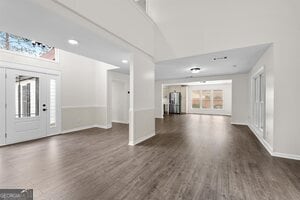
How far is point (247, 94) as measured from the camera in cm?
697

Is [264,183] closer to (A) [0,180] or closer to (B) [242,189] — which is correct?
(B) [242,189]

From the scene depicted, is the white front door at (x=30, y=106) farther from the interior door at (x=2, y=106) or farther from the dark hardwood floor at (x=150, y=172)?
the dark hardwood floor at (x=150, y=172)

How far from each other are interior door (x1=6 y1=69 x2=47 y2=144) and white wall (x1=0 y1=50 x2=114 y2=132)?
20.3 inches

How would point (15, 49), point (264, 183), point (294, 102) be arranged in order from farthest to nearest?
point (15, 49), point (294, 102), point (264, 183)

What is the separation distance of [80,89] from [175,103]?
27.6 ft

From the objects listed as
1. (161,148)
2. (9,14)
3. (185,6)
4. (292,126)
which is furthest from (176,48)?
(9,14)

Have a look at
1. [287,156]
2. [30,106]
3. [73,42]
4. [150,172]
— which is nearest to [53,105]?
[30,106]

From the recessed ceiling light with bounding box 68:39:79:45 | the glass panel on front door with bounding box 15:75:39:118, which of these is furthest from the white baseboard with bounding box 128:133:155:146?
the glass panel on front door with bounding box 15:75:39:118

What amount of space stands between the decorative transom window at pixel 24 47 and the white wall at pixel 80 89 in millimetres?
209

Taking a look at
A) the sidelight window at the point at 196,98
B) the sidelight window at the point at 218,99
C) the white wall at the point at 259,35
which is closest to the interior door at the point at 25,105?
the white wall at the point at 259,35

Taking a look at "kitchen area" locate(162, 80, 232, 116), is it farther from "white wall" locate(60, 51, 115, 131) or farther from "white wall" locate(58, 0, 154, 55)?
"white wall" locate(58, 0, 154, 55)

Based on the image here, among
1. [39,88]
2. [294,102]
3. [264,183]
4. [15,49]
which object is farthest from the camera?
[39,88]

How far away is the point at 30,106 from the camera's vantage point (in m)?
4.59

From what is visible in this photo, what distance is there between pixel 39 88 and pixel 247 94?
344 inches
